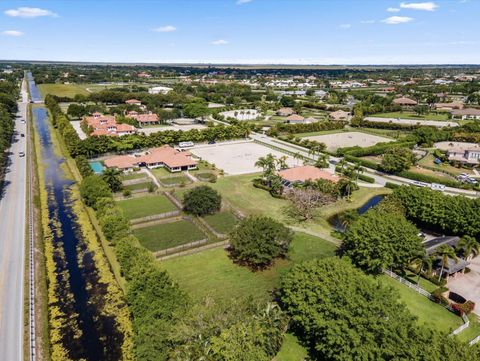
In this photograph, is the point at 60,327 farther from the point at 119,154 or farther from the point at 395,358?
the point at 119,154

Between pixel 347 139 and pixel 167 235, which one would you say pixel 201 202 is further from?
pixel 347 139

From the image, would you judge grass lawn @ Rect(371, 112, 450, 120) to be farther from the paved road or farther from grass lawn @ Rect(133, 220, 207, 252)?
the paved road

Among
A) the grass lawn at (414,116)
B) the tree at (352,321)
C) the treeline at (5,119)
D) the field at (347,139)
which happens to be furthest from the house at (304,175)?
the grass lawn at (414,116)

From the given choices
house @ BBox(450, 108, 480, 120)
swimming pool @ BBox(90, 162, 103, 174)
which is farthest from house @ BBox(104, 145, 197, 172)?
house @ BBox(450, 108, 480, 120)

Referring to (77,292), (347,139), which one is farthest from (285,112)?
(77,292)

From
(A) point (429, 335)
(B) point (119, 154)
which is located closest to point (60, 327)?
(A) point (429, 335)

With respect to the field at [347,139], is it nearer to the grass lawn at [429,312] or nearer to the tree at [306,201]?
the tree at [306,201]
